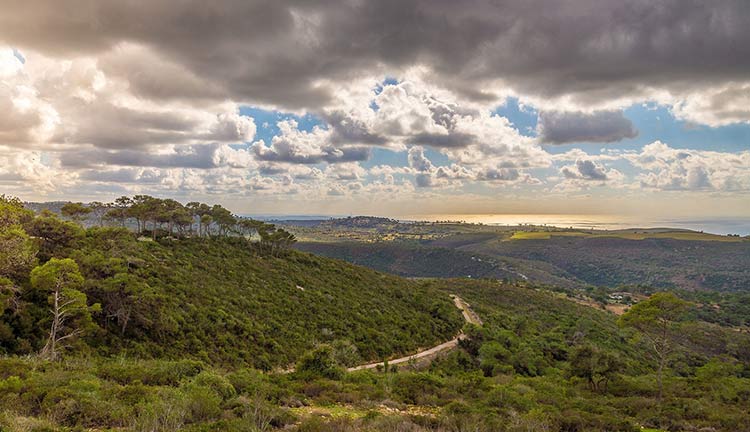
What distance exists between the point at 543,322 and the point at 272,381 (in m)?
58.7

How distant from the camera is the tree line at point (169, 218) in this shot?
53938mm

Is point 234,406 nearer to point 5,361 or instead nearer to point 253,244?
point 5,361

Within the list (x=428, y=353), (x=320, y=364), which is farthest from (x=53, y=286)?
(x=428, y=353)

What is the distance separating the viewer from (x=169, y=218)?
55312mm

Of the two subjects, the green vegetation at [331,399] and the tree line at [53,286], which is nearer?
the green vegetation at [331,399]

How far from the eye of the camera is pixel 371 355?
1470 inches

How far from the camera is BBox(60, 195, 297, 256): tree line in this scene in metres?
53.9

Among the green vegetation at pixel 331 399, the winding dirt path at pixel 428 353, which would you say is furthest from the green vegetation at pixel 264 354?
the winding dirt path at pixel 428 353

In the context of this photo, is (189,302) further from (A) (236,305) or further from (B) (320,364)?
(B) (320,364)

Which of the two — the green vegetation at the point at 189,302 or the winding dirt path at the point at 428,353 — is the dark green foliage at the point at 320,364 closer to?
the green vegetation at the point at 189,302

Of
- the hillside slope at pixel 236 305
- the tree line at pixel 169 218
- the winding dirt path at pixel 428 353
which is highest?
the tree line at pixel 169 218

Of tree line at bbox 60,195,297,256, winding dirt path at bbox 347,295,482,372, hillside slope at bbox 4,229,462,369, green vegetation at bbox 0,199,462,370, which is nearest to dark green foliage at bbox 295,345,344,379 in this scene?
green vegetation at bbox 0,199,462,370

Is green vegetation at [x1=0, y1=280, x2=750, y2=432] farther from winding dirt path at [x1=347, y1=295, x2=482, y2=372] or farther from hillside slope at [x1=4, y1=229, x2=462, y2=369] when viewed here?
winding dirt path at [x1=347, y1=295, x2=482, y2=372]

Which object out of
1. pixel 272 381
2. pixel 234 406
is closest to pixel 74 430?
pixel 234 406
